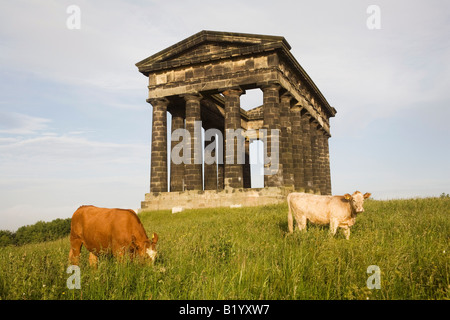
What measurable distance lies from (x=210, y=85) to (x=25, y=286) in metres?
24.1

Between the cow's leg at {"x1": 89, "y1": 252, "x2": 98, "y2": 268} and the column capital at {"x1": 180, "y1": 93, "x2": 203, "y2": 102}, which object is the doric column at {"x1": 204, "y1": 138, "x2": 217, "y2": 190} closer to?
the column capital at {"x1": 180, "y1": 93, "x2": 203, "y2": 102}

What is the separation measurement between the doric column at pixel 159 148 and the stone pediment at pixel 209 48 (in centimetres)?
336

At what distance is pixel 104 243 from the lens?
19.9 feet

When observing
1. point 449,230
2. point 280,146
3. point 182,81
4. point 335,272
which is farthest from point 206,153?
point 335,272

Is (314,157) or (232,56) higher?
(232,56)

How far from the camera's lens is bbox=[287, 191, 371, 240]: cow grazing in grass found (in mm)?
7562

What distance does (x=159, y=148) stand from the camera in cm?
2809

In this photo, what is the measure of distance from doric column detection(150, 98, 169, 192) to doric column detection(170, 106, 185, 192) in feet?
5.66

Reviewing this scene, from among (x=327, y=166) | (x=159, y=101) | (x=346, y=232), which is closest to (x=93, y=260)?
(x=346, y=232)

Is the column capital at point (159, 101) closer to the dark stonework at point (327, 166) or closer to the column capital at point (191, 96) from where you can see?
the column capital at point (191, 96)

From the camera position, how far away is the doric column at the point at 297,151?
29.6 metres

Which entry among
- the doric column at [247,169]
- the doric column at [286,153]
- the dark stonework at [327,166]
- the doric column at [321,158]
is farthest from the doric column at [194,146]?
the dark stonework at [327,166]

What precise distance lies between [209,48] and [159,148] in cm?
931
